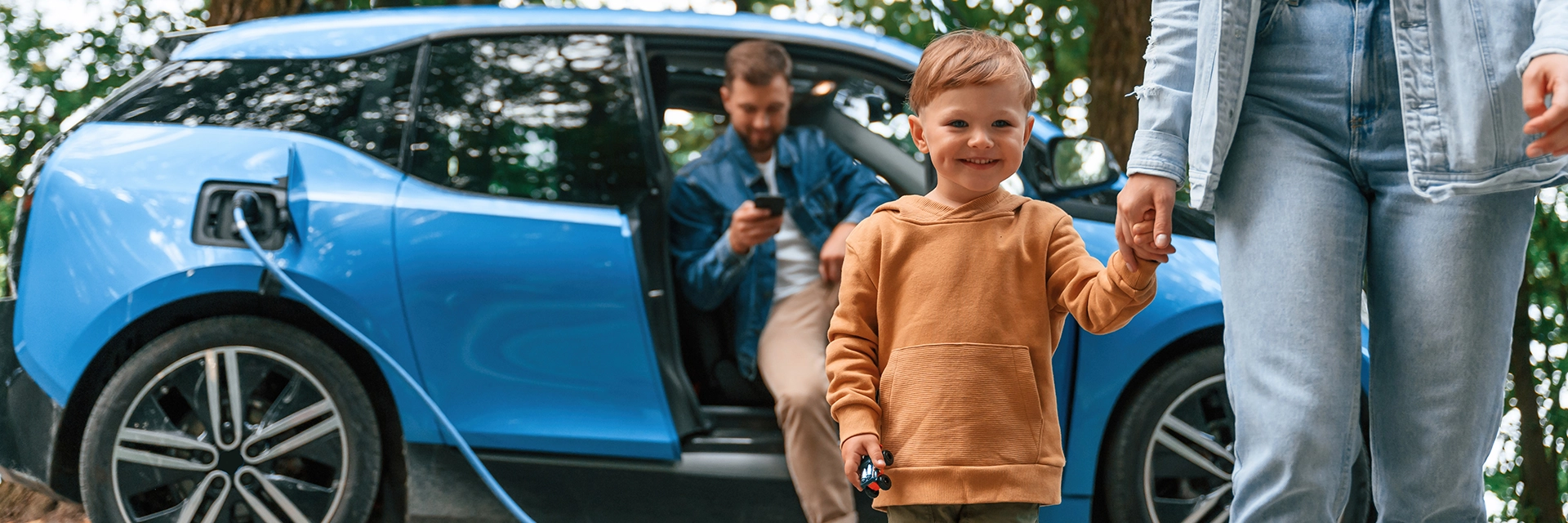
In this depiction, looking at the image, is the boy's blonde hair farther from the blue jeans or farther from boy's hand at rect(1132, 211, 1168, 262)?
the blue jeans

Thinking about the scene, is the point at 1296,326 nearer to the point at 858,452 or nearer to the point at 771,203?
the point at 858,452

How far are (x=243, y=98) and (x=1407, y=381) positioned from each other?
8.25ft

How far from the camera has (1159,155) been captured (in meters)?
1.44

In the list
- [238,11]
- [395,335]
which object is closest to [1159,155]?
[395,335]

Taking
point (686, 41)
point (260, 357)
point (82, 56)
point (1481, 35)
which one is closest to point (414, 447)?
point (260, 357)

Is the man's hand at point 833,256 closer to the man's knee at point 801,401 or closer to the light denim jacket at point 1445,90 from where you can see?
the man's knee at point 801,401

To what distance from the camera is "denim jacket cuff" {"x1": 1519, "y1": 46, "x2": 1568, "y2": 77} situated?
1193mm

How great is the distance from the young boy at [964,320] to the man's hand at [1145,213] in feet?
0.22

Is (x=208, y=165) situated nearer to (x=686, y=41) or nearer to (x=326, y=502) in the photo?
(x=326, y=502)

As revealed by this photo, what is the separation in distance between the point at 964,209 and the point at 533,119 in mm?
1537

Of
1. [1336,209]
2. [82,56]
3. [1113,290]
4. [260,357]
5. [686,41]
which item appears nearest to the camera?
[1113,290]

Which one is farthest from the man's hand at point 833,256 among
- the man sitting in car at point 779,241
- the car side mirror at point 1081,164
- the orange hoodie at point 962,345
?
the orange hoodie at point 962,345

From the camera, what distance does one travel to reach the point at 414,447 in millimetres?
2512

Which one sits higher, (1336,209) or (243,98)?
(1336,209)
